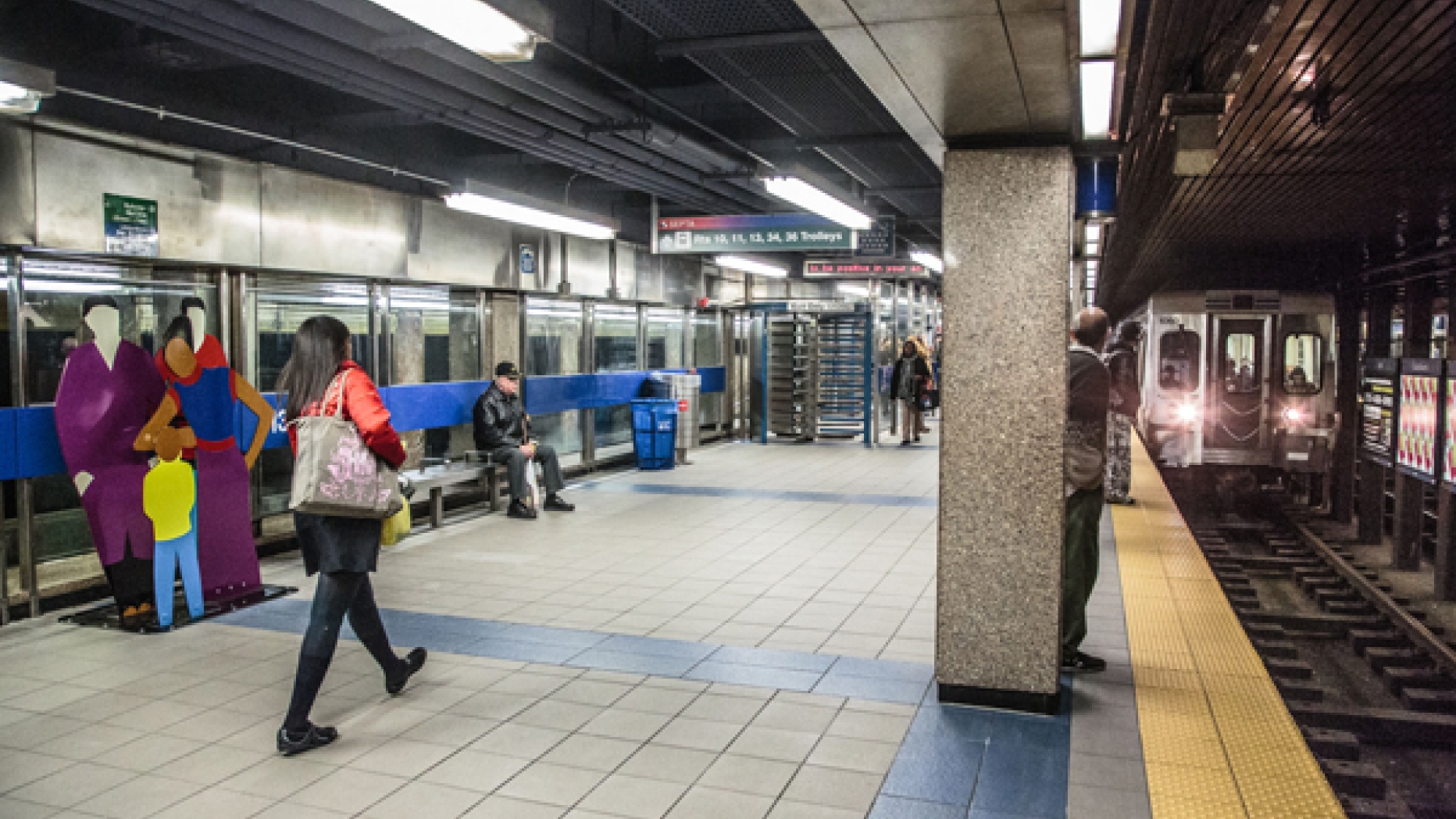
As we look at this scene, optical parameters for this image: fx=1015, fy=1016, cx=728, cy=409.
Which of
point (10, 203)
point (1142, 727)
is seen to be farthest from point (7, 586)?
point (1142, 727)

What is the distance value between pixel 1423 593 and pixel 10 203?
994cm

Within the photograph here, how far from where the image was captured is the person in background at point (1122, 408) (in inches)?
327

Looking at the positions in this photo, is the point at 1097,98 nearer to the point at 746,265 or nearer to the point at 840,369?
the point at 746,265

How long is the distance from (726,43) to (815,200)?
301cm

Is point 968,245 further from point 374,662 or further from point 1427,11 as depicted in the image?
point 374,662

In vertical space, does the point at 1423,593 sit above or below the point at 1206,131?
below

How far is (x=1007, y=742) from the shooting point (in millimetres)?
4031

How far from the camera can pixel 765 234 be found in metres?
11.7

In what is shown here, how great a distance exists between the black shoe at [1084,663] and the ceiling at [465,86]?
3959 millimetres

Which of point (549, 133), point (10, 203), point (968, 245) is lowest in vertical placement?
point (968, 245)

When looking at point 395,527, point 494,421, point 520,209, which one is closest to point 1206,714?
point 395,527

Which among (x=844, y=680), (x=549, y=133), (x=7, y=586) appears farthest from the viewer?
(x=549, y=133)

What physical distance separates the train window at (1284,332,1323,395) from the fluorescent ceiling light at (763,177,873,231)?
5.51 m

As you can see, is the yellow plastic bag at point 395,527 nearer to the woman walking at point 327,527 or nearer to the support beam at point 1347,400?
the woman walking at point 327,527
